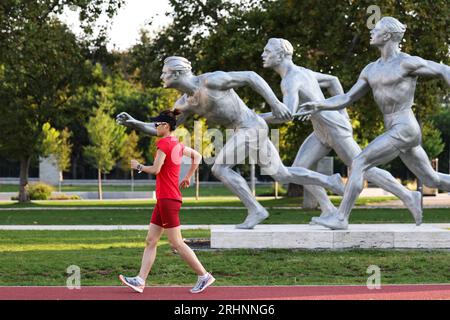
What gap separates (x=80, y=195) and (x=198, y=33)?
14001mm

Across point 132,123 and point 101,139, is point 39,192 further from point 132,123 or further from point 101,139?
point 132,123

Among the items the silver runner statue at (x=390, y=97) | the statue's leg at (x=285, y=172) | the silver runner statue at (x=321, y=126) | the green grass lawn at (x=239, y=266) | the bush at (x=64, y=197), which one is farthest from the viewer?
the bush at (x=64, y=197)

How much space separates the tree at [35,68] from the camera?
25.4m

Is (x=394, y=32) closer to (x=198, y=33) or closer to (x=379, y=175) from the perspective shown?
(x=379, y=175)

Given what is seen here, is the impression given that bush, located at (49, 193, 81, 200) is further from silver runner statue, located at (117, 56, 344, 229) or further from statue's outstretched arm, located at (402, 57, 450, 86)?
statue's outstretched arm, located at (402, 57, 450, 86)

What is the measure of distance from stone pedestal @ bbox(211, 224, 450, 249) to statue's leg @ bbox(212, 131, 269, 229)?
1.41 ft

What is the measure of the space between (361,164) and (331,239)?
3.79 feet

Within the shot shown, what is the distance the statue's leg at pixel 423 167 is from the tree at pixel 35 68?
15.5 m

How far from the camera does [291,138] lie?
102 feet

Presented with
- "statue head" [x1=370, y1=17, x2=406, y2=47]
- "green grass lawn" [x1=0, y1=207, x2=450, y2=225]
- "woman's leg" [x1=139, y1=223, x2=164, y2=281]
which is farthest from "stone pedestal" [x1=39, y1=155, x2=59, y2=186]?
"woman's leg" [x1=139, y1=223, x2=164, y2=281]

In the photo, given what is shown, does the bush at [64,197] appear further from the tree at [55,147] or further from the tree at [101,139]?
the tree at [101,139]

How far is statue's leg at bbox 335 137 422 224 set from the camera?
502 inches

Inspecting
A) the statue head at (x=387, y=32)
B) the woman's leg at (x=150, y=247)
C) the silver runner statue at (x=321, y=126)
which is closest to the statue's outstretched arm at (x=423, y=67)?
the statue head at (x=387, y=32)

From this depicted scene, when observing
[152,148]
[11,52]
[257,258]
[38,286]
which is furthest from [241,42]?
A: [152,148]
